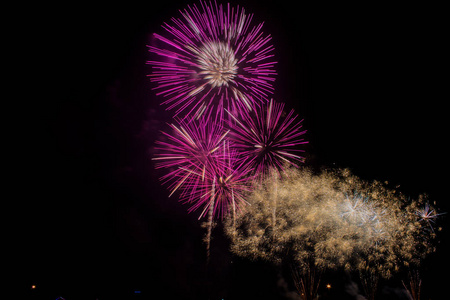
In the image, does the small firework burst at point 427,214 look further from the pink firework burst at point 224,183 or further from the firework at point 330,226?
the pink firework burst at point 224,183

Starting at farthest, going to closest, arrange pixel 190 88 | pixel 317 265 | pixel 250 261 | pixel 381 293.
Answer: pixel 250 261 < pixel 381 293 < pixel 317 265 < pixel 190 88

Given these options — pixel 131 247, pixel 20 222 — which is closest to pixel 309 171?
pixel 131 247

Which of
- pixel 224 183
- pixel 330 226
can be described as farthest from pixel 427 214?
pixel 224 183

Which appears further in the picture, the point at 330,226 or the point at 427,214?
the point at 330,226

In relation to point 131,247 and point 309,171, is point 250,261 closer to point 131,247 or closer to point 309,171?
point 309,171

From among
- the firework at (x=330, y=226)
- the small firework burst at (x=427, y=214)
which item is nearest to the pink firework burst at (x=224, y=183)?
the firework at (x=330, y=226)

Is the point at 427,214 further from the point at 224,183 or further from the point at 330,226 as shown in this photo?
the point at 224,183

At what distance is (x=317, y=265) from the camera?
432 inches

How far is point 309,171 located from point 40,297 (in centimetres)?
1810

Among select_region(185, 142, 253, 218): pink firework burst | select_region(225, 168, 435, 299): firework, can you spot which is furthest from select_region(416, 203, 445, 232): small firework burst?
select_region(185, 142, 253, 218): pink firework burst

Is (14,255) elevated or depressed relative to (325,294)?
elevated

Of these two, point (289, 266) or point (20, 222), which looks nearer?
point (20, 222)

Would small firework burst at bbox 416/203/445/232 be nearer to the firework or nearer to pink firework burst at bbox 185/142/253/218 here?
the firework

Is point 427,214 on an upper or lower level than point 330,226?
upper
